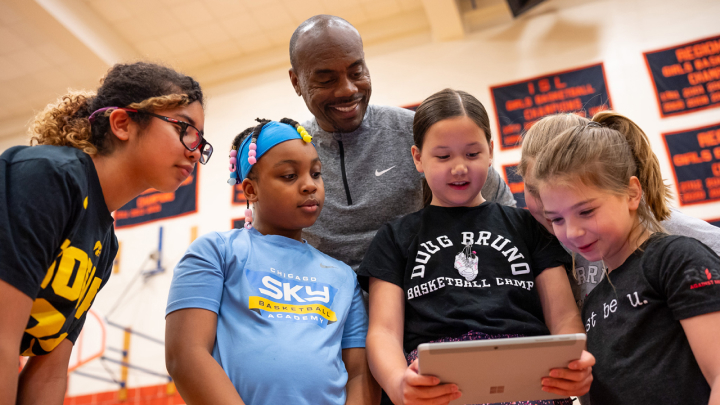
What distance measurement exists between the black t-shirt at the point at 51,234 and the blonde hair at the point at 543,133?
1.26 m

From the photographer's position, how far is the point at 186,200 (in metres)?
5.25

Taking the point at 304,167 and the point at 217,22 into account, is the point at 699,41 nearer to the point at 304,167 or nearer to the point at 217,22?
the point at 304,167

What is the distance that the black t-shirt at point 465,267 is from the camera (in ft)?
4.49

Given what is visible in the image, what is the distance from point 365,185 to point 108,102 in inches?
35.5

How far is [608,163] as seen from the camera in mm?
1333

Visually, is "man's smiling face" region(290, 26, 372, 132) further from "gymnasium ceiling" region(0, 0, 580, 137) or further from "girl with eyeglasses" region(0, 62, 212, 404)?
"gymnasium ceiling" region(0, 0, 580, 137)

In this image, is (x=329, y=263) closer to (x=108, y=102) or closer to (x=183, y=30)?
(x=108, y=102)

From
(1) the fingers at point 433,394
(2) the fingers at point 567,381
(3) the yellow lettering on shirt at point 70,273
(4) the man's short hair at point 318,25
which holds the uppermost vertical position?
(4) the man's short hair at point 318,25

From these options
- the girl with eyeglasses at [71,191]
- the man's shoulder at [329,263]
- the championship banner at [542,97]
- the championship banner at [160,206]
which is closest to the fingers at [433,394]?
the man's shoulder at [329,263]

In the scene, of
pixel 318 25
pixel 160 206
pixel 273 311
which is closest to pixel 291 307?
pixel 273 311

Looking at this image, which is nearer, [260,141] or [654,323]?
[654,323]

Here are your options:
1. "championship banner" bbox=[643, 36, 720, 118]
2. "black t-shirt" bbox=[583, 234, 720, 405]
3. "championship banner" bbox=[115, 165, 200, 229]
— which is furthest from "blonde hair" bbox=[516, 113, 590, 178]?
"championship banner" bbox=[115, 165, 200, 229]

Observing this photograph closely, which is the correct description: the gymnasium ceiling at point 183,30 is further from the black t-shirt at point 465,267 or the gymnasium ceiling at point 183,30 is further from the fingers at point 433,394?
the fingers at point 433,394

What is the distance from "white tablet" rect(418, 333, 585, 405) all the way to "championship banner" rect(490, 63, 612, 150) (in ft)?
11.1
